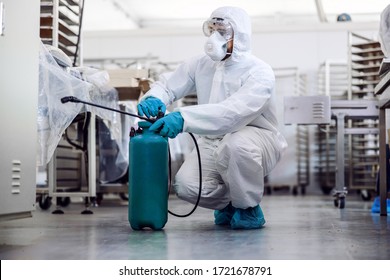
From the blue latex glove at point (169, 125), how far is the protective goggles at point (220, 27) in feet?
1.62

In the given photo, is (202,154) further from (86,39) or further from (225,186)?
(86,39)

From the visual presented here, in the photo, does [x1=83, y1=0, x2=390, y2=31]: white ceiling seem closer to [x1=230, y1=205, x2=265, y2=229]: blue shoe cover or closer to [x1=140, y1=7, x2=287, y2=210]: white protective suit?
[x1=140, y1=7, x2=287, y2=210]: white protective suit

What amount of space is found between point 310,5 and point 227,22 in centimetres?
473

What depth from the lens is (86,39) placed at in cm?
686

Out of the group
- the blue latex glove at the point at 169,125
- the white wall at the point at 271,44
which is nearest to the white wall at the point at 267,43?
the white wall at the point at 271,44

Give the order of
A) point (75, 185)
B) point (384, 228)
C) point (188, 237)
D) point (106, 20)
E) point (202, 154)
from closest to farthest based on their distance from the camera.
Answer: point (188, 237) < point (384, 228) < point (202, 154) < point (75, 185) < point (106, 20)

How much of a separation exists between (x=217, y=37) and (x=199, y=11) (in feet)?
15.8

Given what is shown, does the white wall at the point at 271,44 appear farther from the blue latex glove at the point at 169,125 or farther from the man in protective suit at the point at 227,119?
the blue latex glove at the point at 169,125

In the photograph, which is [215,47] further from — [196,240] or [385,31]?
[385,31]

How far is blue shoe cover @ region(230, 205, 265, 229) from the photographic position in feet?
7.18

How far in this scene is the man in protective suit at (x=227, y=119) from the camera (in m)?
2.09

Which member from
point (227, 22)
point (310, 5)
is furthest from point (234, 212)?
point (310, 5)

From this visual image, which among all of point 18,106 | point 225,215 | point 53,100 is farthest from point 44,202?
point 18,106

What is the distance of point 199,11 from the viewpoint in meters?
6.91
